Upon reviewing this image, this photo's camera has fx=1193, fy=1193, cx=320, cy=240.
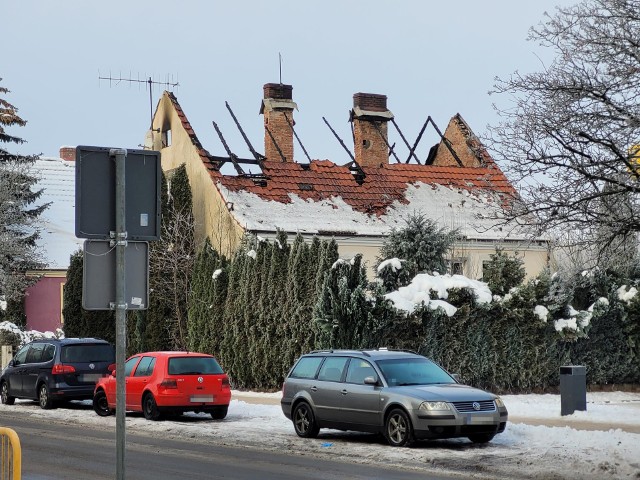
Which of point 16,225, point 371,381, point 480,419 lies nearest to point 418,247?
point 371,381

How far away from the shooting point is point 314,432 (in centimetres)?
1986

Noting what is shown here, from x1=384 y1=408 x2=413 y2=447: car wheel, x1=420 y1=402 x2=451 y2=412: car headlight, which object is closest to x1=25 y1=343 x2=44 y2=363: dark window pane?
x1=384 y1=408 x2=413 y2=447: car wheel

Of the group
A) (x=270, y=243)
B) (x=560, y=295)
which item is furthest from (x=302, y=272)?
(x=560, y=295)

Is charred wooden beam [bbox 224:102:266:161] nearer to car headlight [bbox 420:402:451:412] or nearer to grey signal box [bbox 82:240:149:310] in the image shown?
car headlight [bbox 420:402:451:412]

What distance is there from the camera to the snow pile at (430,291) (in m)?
27.4

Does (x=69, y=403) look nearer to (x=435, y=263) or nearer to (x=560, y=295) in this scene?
(x=435, y=263)

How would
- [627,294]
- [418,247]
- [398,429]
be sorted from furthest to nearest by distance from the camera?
[627,294]
[418,247]
[398,429]

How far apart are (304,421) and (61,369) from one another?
31.0ft

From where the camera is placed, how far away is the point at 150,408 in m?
23.7

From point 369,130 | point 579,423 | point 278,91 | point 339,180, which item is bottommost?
point 579,423

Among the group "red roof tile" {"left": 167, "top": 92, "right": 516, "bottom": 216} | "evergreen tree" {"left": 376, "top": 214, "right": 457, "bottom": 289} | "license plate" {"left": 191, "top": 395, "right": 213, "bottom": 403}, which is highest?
"red roof tile" {"left": 167, "top": 92, "right": 516, "bottom": 216}

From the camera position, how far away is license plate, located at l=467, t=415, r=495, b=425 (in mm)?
Answer: 17828

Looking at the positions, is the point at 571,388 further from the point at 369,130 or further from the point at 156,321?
the point at 369,130

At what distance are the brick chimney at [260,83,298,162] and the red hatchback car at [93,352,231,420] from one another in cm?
2057
